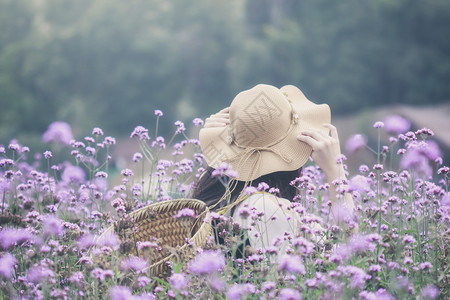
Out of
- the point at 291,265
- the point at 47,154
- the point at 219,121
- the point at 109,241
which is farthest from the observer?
the point at 47,154

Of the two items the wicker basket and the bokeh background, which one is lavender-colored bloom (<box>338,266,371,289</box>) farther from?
the bokeh background

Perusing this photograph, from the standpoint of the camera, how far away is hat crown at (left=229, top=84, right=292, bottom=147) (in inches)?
105

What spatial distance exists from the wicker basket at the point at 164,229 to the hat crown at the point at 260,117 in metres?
0.43

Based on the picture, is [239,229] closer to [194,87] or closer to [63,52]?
[194,87]

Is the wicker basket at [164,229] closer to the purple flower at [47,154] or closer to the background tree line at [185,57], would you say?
the purple flower at [47,154]

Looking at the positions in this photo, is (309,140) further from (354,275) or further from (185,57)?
(185,57)

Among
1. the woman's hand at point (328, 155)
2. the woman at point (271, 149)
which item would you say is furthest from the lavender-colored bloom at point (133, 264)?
the woman's hand at point (328, 155)

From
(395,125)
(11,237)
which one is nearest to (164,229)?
(11,237)

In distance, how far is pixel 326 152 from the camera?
8.64 ft

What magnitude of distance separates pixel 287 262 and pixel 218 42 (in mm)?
40001

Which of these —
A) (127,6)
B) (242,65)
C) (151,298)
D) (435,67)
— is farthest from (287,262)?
(127,6)

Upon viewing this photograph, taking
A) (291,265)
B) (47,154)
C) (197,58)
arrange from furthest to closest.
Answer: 1. (197,58)
2. (47,154)
3. (291,265)

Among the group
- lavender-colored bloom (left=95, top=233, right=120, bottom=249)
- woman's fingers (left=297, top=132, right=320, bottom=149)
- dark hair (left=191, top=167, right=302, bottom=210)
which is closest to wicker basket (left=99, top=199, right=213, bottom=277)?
lavender-colored bloom (left=95, top=233, right=120, bottom=249)

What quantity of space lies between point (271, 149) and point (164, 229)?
844mm
